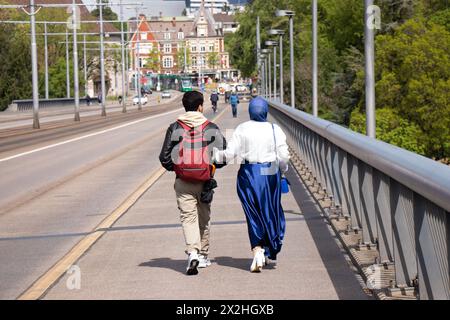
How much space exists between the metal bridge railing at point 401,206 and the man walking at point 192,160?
60.1 inches

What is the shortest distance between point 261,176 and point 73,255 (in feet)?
8.86

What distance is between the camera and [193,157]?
10.7m

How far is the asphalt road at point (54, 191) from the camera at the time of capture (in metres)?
12.7

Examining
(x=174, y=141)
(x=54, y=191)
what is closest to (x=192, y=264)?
(x=174, y=141)

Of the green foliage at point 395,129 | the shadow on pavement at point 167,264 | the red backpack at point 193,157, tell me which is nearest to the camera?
the red backpack at point 193,157

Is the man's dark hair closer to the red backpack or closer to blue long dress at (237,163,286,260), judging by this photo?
the red backpack

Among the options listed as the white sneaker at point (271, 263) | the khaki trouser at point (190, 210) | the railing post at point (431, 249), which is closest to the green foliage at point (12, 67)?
the white sneaker at point (271, 263)

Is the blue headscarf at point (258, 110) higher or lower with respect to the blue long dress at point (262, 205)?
higher

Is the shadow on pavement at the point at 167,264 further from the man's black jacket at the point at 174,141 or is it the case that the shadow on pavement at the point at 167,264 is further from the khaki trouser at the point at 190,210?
the man's black jacket at the point at 174,141

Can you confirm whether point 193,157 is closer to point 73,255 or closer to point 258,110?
point 258,110

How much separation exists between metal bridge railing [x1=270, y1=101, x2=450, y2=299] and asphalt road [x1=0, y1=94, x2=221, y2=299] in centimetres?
326

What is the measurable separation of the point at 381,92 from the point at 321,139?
74753mm

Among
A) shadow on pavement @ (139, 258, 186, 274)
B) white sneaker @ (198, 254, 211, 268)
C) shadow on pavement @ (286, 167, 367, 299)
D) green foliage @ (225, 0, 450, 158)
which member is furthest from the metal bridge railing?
green foliage @ (225, 0, 450, 158)
